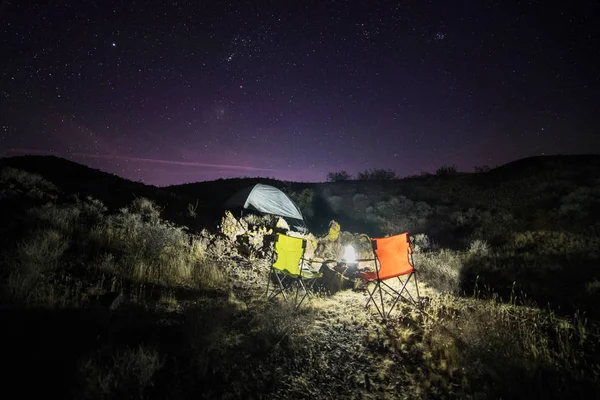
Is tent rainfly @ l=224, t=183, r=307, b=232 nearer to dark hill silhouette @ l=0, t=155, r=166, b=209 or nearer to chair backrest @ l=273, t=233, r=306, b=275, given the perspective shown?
dark hill silhouette @ l=0, t=155, r=166, b=209

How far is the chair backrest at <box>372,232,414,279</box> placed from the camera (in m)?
5.33

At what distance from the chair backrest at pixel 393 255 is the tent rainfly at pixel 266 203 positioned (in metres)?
7.11

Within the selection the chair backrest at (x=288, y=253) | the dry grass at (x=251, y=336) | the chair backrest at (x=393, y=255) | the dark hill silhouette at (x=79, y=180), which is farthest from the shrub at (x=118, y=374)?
the dark hill silhouette at (x=79, y=180)

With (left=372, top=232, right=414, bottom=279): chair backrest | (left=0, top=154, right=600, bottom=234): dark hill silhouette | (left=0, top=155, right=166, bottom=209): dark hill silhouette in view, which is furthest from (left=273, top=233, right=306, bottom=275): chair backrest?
(left=0, top=155, right=166, bottom=209): dark hill silhouette

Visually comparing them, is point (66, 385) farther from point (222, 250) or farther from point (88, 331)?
point (222, 250)

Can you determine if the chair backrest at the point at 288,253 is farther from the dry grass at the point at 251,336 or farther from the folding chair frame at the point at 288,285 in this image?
the dry grass at the point at 251,336

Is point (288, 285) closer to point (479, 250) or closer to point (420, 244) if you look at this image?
point (420, 244)

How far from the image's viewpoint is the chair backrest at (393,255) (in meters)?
5.33

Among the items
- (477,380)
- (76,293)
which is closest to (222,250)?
(76,293)

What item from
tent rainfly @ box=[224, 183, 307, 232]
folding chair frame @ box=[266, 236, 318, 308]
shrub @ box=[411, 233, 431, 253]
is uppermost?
tent rainfly @ box=[224, 183, 307, 232]

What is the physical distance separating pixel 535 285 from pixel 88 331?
337 inches

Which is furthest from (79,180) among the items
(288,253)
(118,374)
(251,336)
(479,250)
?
(479,250)

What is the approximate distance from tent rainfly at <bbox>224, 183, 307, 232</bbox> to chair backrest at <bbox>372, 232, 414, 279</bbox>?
711 centimetres

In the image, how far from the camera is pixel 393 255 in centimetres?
546
